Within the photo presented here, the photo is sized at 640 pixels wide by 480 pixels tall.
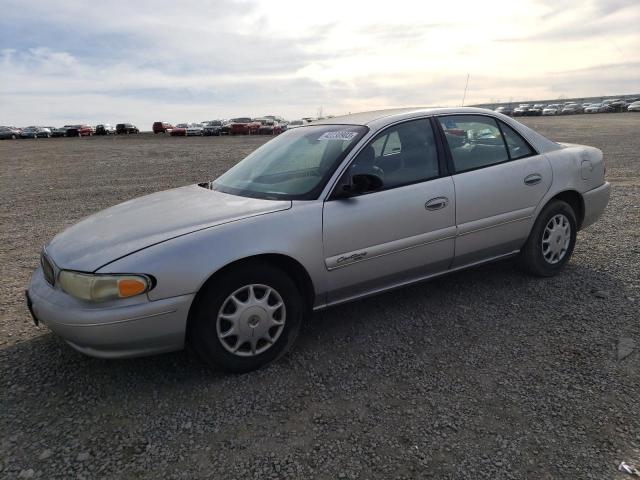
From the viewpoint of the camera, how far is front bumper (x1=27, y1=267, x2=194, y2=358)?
2.64 m

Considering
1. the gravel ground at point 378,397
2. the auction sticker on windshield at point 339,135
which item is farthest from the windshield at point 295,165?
the gravel ground at point 378,397

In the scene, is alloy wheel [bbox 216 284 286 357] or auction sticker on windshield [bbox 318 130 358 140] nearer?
alloy wheel [bbox 216 284 286 357]

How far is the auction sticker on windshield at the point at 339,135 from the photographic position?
357cm

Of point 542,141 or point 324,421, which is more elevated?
point 542,141

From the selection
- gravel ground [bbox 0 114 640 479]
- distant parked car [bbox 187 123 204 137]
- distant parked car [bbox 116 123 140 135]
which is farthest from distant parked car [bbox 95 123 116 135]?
gravel ground [bbox 0 114 640 479]

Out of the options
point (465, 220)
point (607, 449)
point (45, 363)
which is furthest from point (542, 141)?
point (45, 363)

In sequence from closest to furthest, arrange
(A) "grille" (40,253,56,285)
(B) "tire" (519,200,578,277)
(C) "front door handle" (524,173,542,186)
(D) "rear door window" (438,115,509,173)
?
(A) "grille" (40,253,56,285) → (D) "rear door window" (438,115,509,173) → (C) "front door handle" (524,173,542,186) → (B) "tire" (519,200,578,277)

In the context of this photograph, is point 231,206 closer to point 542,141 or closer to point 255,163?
point 255,163

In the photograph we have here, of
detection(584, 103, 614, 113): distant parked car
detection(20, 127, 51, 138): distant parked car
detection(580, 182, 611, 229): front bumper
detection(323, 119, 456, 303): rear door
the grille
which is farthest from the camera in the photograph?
detection(584, 103, 614, 113): distant parked car

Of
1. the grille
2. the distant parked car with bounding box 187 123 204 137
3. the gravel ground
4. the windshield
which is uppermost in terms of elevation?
the distant parked car with bounding box 187 123 204 137

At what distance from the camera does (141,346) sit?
9.00 feet

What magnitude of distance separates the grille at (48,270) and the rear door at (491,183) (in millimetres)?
2785

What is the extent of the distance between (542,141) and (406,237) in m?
1.82

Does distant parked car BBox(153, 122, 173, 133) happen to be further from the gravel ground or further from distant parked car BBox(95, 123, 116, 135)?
the gravel ground
